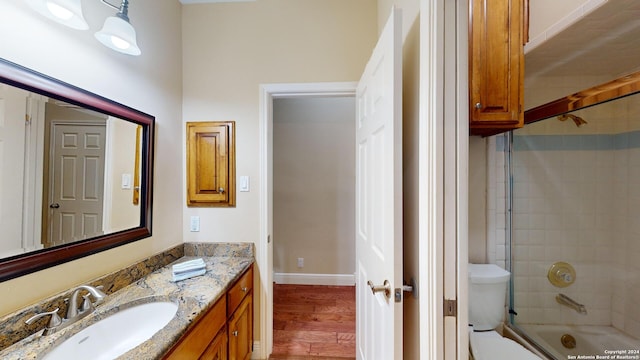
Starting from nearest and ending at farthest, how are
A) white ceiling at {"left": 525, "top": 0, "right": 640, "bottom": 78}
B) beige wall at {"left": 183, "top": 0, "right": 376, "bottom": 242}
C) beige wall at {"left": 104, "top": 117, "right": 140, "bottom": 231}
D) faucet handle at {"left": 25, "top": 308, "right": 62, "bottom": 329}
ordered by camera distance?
faucet handle at {"left": 25, "top": 308, "right": 62, "bottom": 329}, white ceiling at {"left": 525, "top": 0, "right": 640, "bottom": 78}, beige wall at {"left": 104, "top": 117, "right": 140, "bottom": 231}, beige wall at {"left": 183, "top": 0, "right": 376, "bottom": 242}

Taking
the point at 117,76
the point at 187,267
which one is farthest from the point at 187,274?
the point at 117,76

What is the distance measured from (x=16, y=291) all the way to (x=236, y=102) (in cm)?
149

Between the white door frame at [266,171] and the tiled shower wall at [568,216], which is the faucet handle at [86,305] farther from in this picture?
the tiled shower wall at [568,216]

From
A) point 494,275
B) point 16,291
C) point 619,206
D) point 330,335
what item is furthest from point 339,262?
point 16,291

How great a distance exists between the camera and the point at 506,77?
Answer: 1.12 meters

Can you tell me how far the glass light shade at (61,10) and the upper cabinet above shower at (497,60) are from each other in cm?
174

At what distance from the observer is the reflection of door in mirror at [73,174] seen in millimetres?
966

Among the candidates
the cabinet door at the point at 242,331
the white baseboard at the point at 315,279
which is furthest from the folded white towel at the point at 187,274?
the white baseboard at the point at 315,279

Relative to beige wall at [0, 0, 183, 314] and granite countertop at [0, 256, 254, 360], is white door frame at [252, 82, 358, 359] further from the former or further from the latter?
beige wall at [0, 0, 183, 314]

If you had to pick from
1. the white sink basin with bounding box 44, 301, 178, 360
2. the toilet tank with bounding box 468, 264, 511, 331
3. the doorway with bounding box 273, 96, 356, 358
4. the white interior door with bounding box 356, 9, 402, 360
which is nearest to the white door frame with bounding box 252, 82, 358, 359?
the white interior door with bounding box 356, 9, 402, 360

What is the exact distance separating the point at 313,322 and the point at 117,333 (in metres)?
1.65

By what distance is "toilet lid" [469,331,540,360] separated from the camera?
49.6 inches

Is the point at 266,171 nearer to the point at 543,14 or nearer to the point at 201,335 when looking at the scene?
the point at 201,335

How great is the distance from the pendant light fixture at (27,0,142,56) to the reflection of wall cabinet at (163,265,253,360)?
4.51 feet
